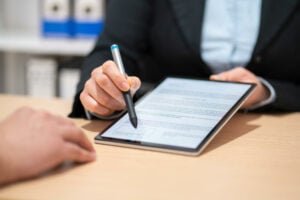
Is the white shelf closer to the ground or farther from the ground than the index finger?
closer to the ground

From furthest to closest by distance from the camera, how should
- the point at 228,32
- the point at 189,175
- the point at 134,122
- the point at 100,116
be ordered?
the point at 228,32 < the point at 100,116 < the point at 134,122 < the point at 189,175

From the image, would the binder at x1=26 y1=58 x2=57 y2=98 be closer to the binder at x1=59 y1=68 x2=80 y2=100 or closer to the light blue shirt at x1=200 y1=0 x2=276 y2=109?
the binder at x1=59 y1=68 x2=80 y2=100

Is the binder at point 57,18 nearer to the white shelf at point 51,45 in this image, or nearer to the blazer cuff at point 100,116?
the white shelf at point 51,45

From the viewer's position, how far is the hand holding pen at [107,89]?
0.90 m

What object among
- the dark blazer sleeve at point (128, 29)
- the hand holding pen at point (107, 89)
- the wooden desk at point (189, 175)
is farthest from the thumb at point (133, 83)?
the dark blazer sleeve at point (128, 29)

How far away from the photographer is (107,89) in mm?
929

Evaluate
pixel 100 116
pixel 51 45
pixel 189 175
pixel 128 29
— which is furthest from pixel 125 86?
pixel 51 45

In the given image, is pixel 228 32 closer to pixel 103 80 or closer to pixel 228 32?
pixel 228 32

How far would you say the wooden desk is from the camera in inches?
26.4

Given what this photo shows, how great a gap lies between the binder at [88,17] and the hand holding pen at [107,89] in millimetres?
1204

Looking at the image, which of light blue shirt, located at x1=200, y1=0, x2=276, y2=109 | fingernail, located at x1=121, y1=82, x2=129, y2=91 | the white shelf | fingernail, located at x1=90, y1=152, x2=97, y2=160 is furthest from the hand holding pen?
the white shelf

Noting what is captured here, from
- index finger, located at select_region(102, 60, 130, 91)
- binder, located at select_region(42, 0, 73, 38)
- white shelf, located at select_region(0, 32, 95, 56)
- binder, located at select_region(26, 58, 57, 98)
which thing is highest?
index finger, located at select_region(102, 60, 130, 91)

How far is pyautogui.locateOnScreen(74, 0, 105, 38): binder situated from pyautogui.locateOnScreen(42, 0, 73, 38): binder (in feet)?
0.10

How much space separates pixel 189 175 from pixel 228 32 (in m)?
0.67
